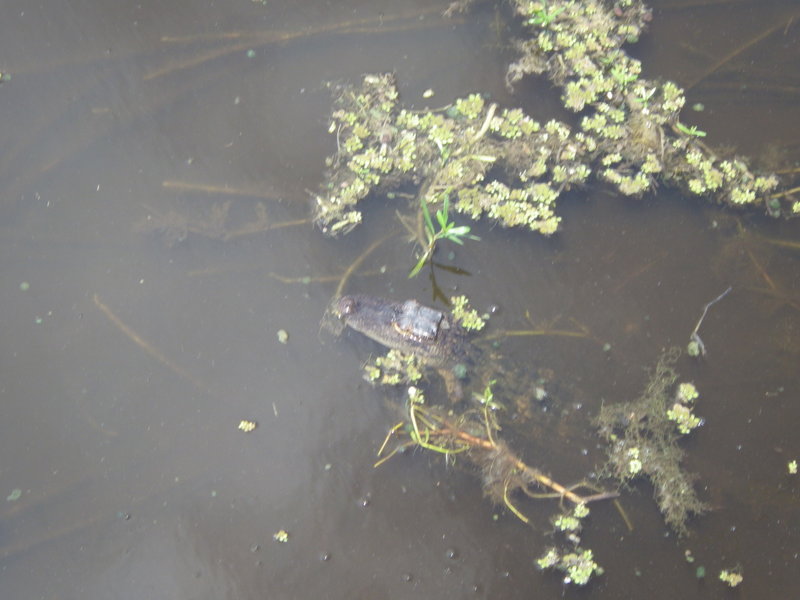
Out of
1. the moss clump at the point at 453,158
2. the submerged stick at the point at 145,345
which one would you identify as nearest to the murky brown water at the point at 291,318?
the submerged stick at the point at 145,345

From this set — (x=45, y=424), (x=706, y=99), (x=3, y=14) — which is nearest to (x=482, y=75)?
(x=706, y=99)

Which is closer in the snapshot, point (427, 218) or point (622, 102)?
point (427, 218)

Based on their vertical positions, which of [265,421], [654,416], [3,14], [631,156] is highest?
[3,14]

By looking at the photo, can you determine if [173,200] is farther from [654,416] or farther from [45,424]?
[654,416]

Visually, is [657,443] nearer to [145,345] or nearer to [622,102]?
[622,102]

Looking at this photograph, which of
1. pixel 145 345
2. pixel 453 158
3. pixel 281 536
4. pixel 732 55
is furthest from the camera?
pixel 732 55

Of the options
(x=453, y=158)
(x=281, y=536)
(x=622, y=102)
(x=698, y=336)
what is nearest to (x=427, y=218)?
(x=453, y=158)

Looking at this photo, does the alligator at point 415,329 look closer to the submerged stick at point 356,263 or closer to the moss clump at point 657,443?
the submerged stick at point 356,263
